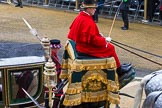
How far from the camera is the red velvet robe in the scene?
5.09m

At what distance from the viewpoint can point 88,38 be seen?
5.08 metres

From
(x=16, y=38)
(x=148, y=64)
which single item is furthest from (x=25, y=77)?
(x=16, y=38)

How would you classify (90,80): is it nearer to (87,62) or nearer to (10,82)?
(87,62)

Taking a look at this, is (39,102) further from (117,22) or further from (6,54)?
(117,22)

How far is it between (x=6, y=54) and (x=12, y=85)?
58 cm

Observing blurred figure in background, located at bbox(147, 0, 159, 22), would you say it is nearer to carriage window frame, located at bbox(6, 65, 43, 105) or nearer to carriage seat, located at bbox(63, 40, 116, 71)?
carriage seat, located at bbox(63, 40, 116, 71)

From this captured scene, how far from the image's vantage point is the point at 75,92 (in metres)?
5.15

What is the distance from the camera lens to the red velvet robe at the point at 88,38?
509 cm

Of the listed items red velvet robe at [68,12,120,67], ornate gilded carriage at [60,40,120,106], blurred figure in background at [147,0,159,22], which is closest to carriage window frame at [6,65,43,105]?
ornate gilded carriage at [60,40,120,106]

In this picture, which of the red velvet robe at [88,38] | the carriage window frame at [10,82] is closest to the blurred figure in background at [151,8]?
the red velvet robe at [88,38]

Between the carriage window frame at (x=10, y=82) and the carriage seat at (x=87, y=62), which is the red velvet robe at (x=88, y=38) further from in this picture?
the carriage window frame at (x=10, y=82)

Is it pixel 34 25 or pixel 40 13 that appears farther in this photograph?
pixel 40 13

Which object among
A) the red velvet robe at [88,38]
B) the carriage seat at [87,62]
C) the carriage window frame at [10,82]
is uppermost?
the red velvet robe at [88,38]

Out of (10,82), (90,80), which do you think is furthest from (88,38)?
(10,82)
